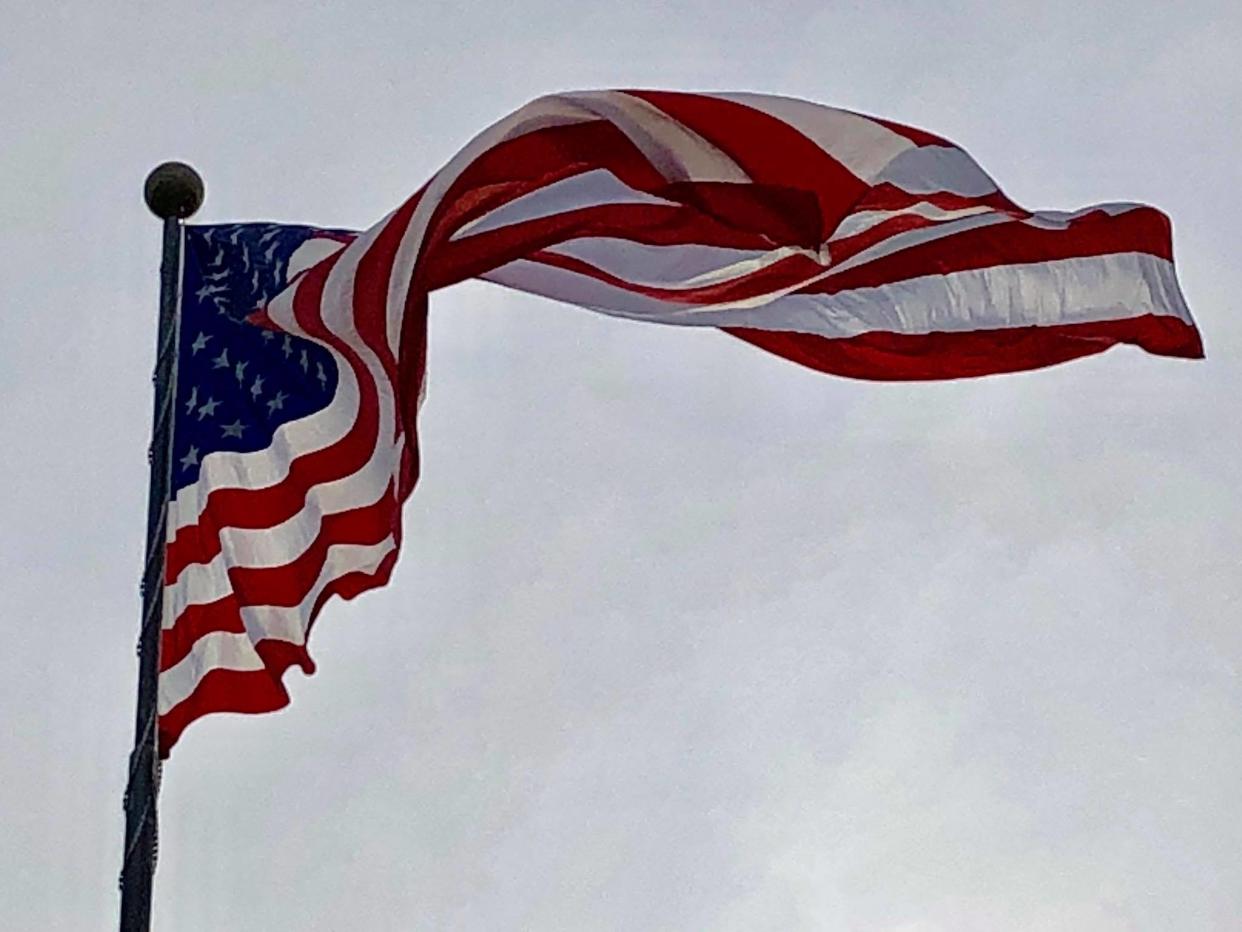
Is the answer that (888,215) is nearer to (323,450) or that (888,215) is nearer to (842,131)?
(842,131)

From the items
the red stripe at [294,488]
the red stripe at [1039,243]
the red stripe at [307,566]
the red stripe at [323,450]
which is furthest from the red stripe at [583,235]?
the red stripe at [307,566]

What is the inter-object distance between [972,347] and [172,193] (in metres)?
3.92

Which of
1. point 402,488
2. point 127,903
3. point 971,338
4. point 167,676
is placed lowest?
point 127,903

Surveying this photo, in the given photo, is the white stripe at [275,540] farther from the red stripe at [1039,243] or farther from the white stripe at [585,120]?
the red stripe at [1039,243]

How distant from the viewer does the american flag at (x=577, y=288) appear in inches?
440

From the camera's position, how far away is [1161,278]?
12219 millimetres

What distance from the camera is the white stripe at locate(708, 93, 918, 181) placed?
11102 mm

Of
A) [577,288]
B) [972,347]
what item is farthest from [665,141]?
[972,347]

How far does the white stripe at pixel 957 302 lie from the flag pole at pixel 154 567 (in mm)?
1655

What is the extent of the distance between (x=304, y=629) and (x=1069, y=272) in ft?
13.2

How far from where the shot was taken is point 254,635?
1169cm

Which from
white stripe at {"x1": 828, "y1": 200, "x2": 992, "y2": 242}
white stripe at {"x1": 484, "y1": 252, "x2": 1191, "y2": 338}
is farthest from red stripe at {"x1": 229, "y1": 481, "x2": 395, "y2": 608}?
white stripe at {"x1": 828, "y1": 200, "x2": 992, "y2": 242}

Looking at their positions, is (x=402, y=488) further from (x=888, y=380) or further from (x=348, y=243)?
(x=888, y=380)

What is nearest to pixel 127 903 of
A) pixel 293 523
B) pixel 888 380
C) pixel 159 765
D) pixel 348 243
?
pixel 159 765
